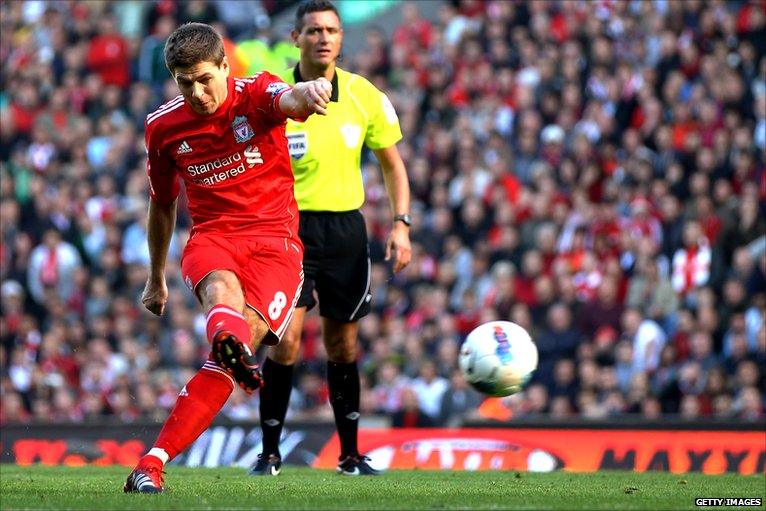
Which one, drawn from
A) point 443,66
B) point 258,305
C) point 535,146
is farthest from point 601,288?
point 258,305

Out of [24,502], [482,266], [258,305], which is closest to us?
[24,502]

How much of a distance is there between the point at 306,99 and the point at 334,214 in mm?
2094

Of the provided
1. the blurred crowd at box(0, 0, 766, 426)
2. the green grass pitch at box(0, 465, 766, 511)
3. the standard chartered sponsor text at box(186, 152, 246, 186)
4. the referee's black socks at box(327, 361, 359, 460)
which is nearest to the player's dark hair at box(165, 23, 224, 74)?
the standard chartered sponsor text at box(186, 152, 246, 186)

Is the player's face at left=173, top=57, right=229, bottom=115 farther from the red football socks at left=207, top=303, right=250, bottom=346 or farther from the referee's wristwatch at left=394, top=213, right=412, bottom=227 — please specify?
the referee's wristwatch at left=394, top=213, right=412, bottom=227

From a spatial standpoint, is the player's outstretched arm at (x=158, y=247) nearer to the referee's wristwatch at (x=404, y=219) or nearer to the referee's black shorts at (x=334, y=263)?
the referee's black shorts at (x=334, y=263)

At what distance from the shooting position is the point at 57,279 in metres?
17.9

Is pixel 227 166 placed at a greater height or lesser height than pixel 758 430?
greater

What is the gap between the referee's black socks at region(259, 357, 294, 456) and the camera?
8.52 metres

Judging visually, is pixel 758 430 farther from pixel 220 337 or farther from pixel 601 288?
pixel 220 337

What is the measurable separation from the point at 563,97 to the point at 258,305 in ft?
32.7

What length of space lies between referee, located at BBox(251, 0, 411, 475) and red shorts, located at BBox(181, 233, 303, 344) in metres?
1.41

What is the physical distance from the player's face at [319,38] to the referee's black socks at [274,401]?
188 cm

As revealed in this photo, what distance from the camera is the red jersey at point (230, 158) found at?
6797mm

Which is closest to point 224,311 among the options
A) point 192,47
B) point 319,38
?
point 192,47
